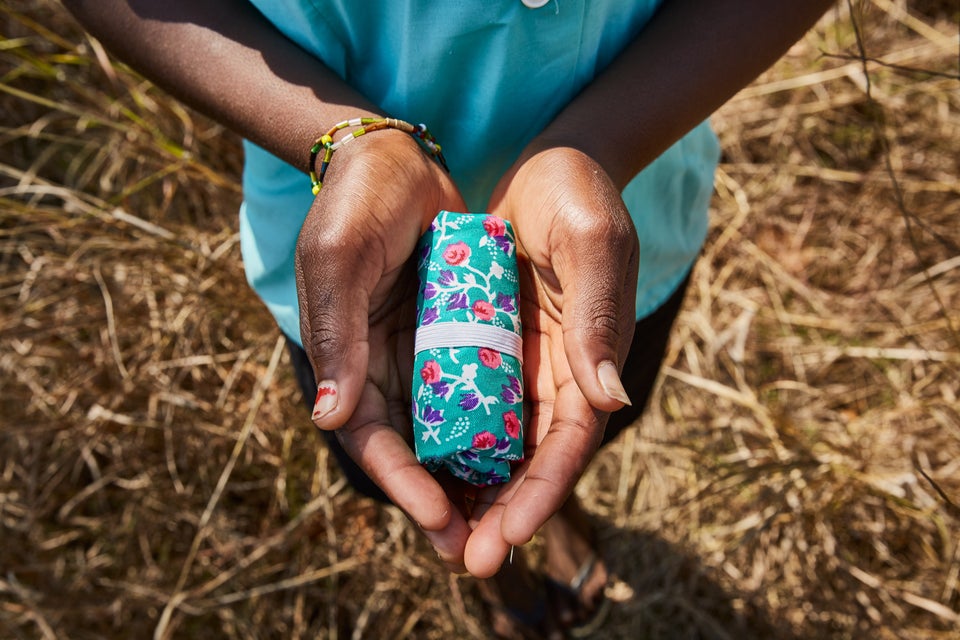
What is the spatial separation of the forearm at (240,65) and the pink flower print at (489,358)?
375 mm

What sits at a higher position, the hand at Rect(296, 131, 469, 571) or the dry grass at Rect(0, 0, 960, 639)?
the hand at Rect(296, 131, 469, 571)

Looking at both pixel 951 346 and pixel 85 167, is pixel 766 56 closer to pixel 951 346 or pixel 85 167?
pixel 951 346

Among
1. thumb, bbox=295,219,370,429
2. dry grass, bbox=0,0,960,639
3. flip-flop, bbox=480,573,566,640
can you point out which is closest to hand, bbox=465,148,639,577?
thumb, bbox=295,219,370,429

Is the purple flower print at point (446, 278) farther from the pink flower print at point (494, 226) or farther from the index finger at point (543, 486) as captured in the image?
the index finger at point (543, 486)

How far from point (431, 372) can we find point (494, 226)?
0.77 ft

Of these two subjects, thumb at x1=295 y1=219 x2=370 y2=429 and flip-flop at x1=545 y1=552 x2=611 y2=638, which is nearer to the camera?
thumb at x1=295 y1=219 x2=370 y2=429

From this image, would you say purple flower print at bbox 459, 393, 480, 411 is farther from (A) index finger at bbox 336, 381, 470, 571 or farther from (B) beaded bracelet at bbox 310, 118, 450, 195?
(B) beaded bracelet at bbox 310, 118, 450, 195

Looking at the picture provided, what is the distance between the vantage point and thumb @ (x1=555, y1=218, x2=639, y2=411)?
991 mm

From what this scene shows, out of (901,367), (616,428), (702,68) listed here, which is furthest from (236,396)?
(901,367)

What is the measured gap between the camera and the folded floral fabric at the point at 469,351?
1085mm

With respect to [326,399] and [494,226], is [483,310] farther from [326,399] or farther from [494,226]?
[326,399]

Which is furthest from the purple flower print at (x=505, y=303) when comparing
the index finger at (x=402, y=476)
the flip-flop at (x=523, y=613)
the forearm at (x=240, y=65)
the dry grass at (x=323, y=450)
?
the flip-flop at (x=523, y=613)

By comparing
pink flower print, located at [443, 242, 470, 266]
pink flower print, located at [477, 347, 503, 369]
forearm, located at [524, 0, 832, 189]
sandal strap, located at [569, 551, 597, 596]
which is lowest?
sandal strap, located at [569, 551, 597, 596]

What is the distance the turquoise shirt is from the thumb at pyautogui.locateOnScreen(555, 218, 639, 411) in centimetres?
22
